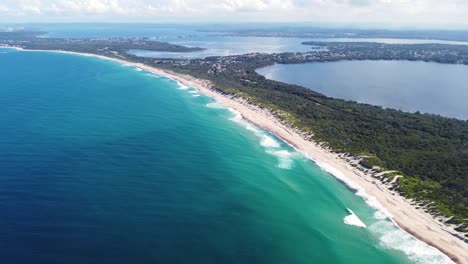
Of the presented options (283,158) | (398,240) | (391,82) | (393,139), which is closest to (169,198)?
(283,158)

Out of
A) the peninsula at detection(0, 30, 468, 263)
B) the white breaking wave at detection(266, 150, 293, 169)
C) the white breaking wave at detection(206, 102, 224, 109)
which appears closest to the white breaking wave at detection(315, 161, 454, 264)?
the peninsula at detection(0, 30, 468, 263)

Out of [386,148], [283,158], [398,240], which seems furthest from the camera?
[386,148]

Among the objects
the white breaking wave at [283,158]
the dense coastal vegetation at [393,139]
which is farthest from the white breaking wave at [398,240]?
the white breaking wave at [283,158]

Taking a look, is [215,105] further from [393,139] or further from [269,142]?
[393,139]

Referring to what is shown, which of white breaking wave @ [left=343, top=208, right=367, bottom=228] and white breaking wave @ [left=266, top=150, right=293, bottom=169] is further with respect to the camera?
white breaking wave @ [left=266, top=150, right=293, bottom=169]

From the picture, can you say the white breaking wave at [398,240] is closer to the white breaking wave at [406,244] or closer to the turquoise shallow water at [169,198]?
the white breaking wave at [406,244]

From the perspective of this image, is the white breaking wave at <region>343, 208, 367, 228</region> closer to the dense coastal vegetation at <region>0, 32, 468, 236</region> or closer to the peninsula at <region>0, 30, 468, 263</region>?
the peninsula at <region>0, 30, 468, 263</region>
